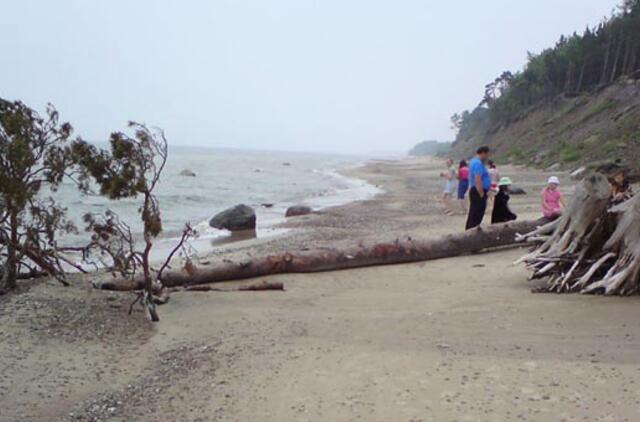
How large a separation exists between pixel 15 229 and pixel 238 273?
3113 millimetres

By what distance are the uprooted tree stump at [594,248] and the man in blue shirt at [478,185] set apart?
3468 millimetres

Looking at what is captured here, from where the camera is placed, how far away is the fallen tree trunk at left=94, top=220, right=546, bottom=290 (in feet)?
28.4

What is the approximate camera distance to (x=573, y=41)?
63906 mm

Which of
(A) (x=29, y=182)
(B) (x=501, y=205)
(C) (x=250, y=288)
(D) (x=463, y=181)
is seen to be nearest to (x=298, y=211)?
(D) (x=463, y=181)

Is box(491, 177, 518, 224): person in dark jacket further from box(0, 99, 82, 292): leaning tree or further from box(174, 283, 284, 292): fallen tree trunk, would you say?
box(0, 99, 82, 292): leaning tree

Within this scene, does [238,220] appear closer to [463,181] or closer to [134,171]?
[463,181]

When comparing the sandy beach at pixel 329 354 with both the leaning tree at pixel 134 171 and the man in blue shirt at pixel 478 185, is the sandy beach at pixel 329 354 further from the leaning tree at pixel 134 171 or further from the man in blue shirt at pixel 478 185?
the man in blue shirt at pixel 478 185

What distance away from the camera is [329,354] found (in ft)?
17.0

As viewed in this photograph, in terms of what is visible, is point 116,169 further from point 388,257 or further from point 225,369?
point 388,257

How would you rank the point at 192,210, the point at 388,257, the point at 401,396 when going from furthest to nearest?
the point at 192,210, the point at 388,257, the point at 401,396

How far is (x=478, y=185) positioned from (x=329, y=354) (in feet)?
22.0

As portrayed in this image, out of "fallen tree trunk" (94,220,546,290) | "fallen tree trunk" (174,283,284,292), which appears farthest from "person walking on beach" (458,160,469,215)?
"fallen tree trunk" (174,283,284,292)

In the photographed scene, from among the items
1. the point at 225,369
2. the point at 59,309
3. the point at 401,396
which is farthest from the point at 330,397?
the point at 59,309

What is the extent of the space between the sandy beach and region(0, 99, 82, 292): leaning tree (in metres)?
0.45
